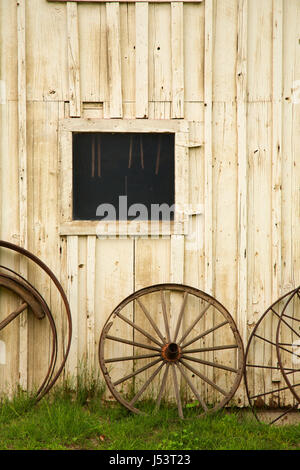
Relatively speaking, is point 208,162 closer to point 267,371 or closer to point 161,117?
point 161,117

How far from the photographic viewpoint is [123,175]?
15.3 feet

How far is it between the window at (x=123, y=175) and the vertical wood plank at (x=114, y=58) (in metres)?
0.23

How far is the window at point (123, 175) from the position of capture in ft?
15.2

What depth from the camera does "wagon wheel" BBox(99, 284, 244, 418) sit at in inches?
176

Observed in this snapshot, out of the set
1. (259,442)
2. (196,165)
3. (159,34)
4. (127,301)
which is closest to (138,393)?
(127,301)

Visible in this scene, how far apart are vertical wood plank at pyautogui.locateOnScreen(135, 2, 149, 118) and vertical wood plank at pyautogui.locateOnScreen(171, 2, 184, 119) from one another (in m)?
0.21

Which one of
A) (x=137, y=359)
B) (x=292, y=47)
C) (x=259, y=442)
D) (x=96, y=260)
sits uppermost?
(x=292, y=47)

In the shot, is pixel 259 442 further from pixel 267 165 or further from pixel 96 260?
pixel 267 165

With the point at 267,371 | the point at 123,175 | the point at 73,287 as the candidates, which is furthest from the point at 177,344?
the point at 123,175

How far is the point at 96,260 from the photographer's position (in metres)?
4.61

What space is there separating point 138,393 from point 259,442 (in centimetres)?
97

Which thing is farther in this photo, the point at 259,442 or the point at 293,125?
the point at 293,125

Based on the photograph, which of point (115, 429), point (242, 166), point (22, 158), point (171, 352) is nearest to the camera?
point (115, 429)

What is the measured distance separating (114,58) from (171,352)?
7.65 feet
